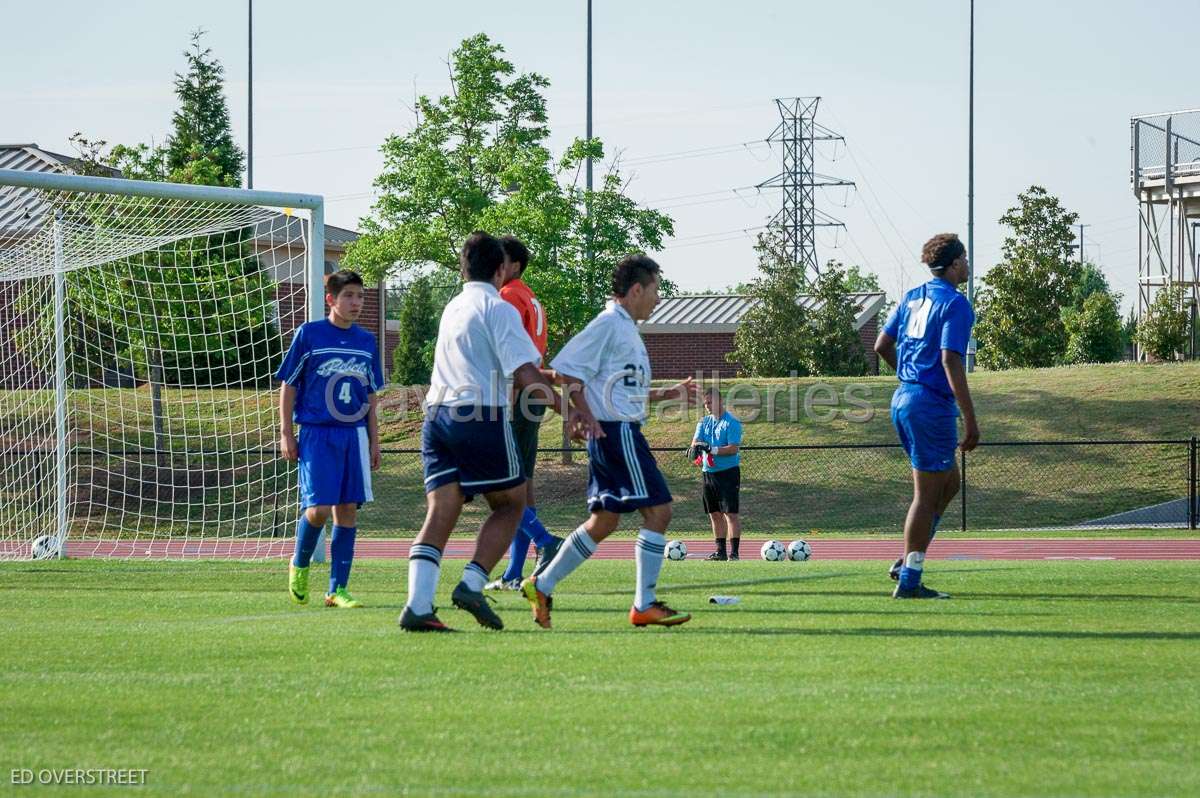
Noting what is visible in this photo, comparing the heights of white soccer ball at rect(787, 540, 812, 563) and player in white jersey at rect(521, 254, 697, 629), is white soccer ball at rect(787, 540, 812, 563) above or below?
below

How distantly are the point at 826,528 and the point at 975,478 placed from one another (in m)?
3.99

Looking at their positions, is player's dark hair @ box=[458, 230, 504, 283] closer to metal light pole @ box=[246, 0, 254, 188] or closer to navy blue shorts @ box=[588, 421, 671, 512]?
navy blue shorts @ box=[588, 421, 671, 512]

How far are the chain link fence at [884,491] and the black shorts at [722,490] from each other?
641 cm

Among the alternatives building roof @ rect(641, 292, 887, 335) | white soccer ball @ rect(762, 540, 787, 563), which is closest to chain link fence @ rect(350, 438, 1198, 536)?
white soccer ball @ rect(762, 540, 787, 563)

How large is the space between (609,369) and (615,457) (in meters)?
0.47

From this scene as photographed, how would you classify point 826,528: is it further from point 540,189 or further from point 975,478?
point 540,189

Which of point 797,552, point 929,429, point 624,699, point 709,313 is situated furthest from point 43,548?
point 709,313

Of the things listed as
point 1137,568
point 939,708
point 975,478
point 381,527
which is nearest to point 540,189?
point 381,527

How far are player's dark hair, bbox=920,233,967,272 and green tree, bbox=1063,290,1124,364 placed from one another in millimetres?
28545

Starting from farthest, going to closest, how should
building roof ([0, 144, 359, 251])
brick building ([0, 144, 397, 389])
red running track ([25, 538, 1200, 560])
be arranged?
building roof ([0, 144, 359, 251]), brick building ([0, 144, 397, 389]), red running track ([25, 538, 1200, 560])

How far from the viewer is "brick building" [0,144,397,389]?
17.0 meters

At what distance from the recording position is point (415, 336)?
46500mm

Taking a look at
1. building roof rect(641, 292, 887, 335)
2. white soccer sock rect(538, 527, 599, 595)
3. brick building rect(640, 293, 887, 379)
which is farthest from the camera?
building roof rect(641, 292, 887, 335)

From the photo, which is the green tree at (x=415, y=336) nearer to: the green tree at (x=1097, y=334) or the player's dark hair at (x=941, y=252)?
the green tree at (x=1097, y=334)
